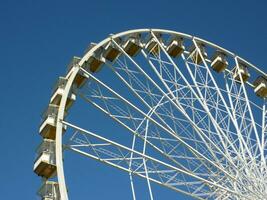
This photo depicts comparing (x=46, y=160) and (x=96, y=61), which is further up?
(x=96, y=61)

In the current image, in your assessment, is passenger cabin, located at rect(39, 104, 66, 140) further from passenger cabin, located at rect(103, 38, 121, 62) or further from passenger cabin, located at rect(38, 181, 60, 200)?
passenger cabin, located at rect(103, 38, 121, 62)

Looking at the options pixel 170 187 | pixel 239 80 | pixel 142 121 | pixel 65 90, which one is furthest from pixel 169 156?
pixel 239 80

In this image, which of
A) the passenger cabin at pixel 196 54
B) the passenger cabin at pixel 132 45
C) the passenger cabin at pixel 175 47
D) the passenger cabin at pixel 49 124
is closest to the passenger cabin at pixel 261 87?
the passenger cabin at pixel 196 54

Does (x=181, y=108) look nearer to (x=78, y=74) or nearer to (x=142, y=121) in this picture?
(x=142, y=121)

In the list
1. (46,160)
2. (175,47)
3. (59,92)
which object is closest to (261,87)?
(175,47)

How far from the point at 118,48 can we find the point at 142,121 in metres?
2.39

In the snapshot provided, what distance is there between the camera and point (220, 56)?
23.8 m

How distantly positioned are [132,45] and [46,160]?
6.40 meters

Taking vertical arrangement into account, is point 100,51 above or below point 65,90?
above

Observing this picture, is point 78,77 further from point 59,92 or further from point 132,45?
point 132,45

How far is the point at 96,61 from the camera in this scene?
19609 mm

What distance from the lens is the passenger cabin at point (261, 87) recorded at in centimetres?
2466

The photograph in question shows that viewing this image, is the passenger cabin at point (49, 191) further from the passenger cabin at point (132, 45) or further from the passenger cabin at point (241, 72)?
the passenger cabin at point (241, 72)

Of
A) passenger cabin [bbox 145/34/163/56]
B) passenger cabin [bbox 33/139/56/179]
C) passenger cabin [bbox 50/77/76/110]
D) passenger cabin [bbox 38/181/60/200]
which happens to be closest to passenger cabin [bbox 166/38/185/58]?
passenger cabin [bbox 145/34/163/56]
